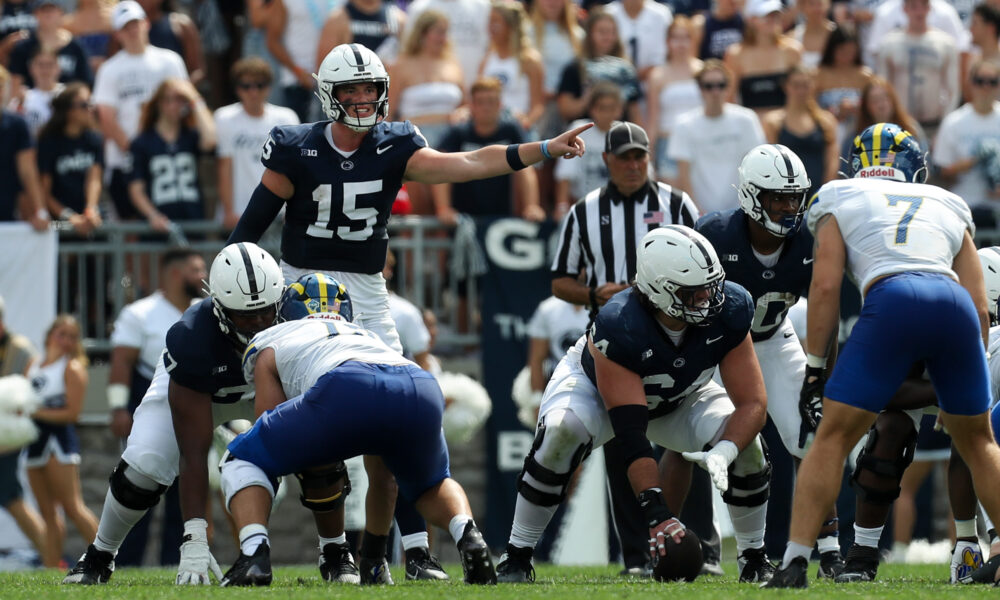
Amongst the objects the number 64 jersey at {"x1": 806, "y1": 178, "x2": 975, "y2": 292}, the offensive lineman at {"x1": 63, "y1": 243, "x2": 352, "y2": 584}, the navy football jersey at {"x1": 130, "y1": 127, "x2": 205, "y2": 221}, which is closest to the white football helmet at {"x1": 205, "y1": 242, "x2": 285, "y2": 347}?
the offensive lineman at {"x1": 63, "y1": 243, "x2": 352, "y2": 584}

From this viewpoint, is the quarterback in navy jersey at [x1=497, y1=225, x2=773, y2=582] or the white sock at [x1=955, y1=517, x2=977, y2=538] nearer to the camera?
the quarterback in navy jersey at [x1=497, y1=225, x2=773, y2=582]

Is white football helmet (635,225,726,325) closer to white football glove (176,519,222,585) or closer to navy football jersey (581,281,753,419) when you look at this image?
navy football jersey (581,281,753,419)

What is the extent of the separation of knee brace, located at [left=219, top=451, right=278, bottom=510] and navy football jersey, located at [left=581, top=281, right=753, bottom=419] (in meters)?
1.45

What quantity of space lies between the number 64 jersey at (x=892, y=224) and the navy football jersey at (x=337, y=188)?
6.60ft

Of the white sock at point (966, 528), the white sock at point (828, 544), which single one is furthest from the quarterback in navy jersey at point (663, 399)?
the white sock at point (966, 528)

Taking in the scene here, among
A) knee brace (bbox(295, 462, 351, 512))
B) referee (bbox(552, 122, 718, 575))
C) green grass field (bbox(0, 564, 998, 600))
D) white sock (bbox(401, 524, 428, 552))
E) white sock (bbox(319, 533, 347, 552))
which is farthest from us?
referee (bbox(552, 122, 718, 575))

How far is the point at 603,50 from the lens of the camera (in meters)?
12.2

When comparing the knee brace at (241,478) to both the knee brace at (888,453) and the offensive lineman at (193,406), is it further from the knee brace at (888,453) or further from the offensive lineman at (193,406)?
the knee brace at (888,453)

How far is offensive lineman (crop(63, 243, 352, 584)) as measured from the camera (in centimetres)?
664

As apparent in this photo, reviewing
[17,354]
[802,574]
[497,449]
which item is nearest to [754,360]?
[802,574]

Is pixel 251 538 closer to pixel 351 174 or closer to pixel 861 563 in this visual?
pixel 351 174

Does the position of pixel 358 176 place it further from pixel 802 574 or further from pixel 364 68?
pixel 802 574

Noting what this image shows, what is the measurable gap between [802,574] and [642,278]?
135cm

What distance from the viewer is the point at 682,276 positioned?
6.37m
